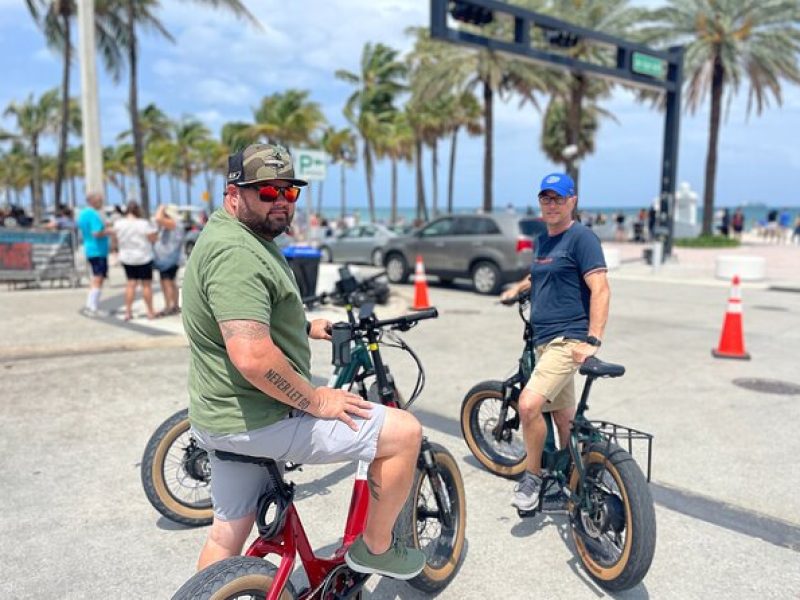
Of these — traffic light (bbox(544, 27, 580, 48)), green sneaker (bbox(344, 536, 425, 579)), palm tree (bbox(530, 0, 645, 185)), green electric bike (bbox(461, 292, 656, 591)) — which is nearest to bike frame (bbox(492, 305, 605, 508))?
green electric bike (bbox(461, 292, 656, 591))

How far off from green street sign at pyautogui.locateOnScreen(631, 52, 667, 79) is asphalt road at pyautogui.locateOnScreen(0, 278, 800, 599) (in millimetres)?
12729

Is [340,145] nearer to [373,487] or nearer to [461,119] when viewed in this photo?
[461,119]

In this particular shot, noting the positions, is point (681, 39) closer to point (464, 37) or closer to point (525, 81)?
point (525, 81)

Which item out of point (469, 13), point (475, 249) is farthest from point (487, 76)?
point (475, 249)

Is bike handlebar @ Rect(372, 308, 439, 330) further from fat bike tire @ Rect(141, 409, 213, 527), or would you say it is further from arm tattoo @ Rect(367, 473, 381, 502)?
fat bike tire @ Rect(141, 409, 213, 527)

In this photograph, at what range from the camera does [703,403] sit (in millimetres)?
5875

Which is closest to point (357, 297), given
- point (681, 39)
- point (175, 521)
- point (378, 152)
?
point (175, 521)

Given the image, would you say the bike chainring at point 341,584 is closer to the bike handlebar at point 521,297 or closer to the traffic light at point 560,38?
the bike handlebar at point 521,297

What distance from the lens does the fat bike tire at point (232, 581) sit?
1.88 m

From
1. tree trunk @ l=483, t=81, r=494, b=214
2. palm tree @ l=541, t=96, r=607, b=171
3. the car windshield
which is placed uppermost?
palm tree @ l=541, t=96, r=607, b=171

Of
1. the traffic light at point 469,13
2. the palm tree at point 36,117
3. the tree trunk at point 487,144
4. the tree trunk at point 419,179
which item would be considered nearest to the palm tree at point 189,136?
the palm tree at point 36,117

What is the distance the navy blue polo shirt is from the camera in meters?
3.39

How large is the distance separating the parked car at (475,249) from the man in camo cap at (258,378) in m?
11.1

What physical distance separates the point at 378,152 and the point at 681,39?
2546 cm
